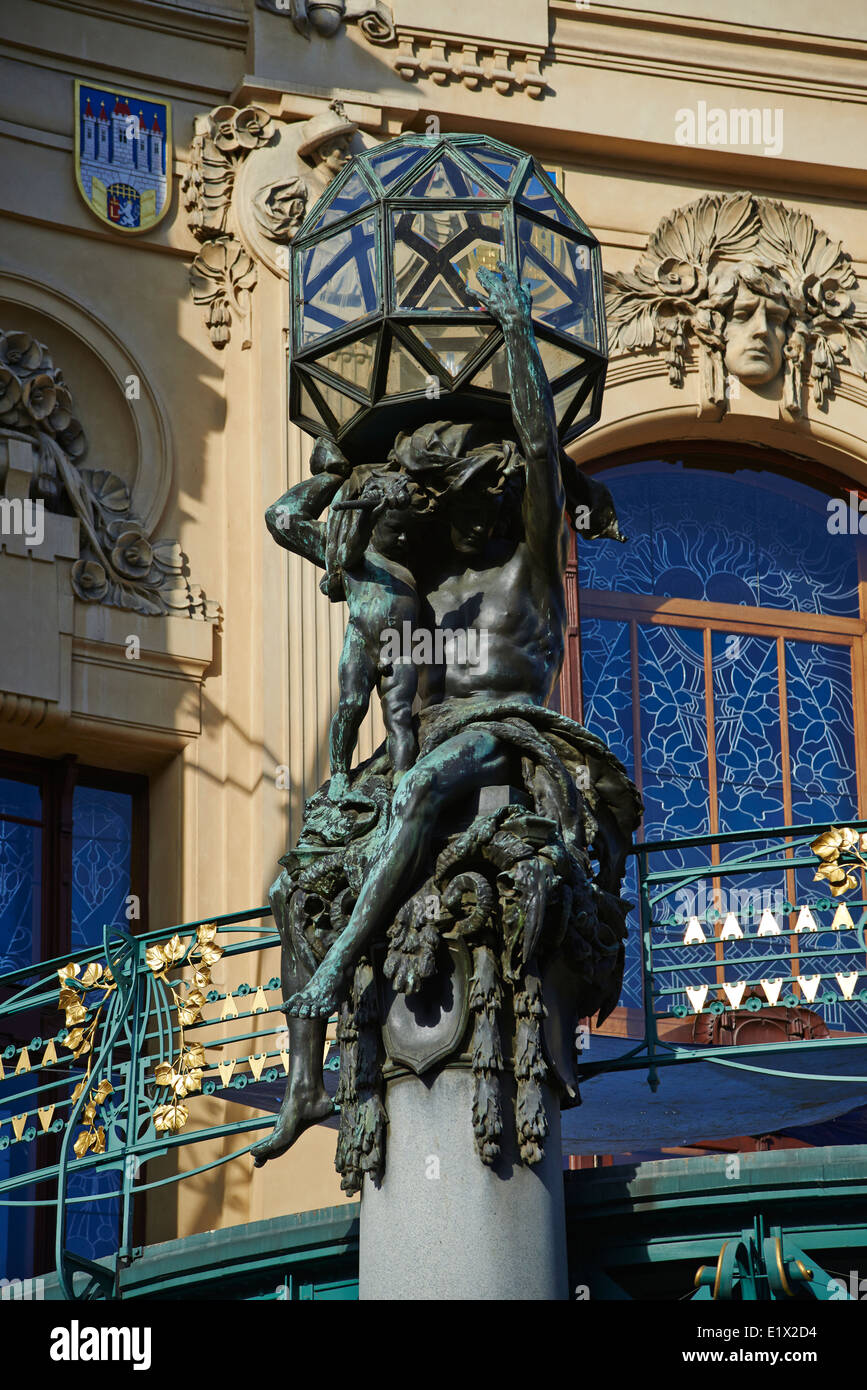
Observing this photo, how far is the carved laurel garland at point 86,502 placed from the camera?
15.2 metres

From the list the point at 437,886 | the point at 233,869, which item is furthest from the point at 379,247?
the point at 233,869

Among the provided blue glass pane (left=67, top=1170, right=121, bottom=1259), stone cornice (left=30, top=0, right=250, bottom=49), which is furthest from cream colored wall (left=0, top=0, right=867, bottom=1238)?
blue glass pane (left=67, top=1170, right=121, bottom=1259)

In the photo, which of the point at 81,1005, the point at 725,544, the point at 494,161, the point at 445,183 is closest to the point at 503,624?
the point at 445,183

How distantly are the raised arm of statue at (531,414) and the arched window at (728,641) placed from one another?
273 inches

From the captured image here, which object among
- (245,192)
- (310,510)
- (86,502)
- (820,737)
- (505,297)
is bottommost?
(310,510)

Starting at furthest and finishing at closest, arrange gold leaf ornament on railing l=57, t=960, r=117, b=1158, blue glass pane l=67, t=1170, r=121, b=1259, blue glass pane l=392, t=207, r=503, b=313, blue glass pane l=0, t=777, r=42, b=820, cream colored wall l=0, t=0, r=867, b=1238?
blue glass pane l=0, t=777, r=42, b=820 → cream colored wall l=0, t=0, r=867, b=1238 → blue glass pane l=67, t=1170, r=121, b=1259 → gold leaf ornament on railing l=57, t=960, r=117, b=1158 → blue glass pane l=392, t=207, r=503, b=313

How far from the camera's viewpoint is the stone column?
8.38m

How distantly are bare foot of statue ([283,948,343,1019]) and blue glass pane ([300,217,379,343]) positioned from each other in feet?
7.79

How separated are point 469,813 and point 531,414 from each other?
138cm

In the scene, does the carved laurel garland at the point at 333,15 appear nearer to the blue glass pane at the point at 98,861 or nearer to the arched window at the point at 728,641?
the arched window at the point at 728,641

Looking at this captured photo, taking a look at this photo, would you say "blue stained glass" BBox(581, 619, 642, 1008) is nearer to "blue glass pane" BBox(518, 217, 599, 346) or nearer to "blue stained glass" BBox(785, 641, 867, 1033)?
"blue stained glass" BBox(785, 641, 867, 1033)

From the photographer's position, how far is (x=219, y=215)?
1609 centimetres

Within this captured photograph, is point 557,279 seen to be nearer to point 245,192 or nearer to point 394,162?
point 394,162

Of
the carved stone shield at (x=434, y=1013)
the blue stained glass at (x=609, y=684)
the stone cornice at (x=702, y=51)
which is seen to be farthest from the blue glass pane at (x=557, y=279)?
the stone cornice at (x=702, y=51)
